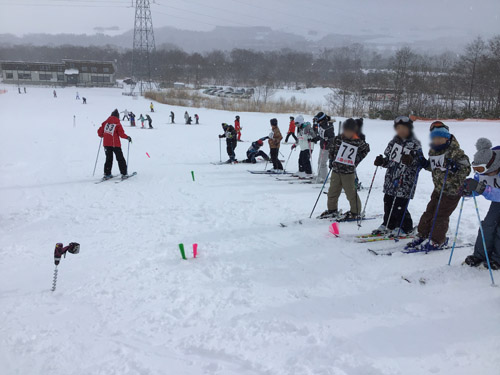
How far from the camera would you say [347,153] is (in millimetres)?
5355

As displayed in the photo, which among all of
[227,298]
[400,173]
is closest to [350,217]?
[400,173]

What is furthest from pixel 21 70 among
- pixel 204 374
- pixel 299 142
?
pixel 204 374

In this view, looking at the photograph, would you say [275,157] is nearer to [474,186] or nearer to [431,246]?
[431,246]

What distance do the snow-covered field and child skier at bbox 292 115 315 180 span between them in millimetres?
2216

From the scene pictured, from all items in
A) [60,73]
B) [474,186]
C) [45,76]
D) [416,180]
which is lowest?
[416,180]

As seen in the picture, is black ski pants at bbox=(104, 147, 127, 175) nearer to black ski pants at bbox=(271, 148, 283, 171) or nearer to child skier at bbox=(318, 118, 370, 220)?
black ski pants at bbox=(271, 148, 283, 171)

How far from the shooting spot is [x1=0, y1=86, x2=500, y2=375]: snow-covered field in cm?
281

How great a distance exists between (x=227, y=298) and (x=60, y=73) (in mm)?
92603

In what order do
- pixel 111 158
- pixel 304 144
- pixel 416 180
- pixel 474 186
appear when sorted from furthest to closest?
pixel 111 158 → pixel 304 144 → pixel 416 180 → pixel 474 186

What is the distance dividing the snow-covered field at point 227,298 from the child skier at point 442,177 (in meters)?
0.26

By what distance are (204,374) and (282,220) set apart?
12.2 feet

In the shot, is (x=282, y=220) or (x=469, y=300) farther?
(x=282, y=220)

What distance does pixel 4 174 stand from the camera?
9750 mm

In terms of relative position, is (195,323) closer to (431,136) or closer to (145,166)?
(431,136)
